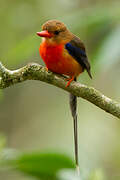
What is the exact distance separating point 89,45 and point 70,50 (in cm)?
302

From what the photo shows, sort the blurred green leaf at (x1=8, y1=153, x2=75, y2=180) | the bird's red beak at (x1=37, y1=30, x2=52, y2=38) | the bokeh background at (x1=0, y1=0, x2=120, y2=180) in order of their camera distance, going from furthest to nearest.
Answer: the bokeh background at (x1=0, y1=0, x2=120, y2=180) → the bird's red beak at (x1=37, y1=30, x2=52, y2=38) → the blurred green leaf at (x1=8, y1=153, x2=75, y2=180)

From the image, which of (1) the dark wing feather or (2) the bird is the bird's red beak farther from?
(1) the dark wing feather

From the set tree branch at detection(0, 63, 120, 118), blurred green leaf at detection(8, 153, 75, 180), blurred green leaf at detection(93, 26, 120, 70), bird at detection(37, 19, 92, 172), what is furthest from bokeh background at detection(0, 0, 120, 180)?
blurred green leaf at detection(8, 153, 75, 180)

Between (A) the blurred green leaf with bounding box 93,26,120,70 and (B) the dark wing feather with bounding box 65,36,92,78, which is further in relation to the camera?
(A) the blurred green leaf with bounding box 93,26,120,70

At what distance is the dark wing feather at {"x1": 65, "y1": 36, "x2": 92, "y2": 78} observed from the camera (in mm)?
3730

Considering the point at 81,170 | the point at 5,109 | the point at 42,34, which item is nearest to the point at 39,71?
the point at 42,34

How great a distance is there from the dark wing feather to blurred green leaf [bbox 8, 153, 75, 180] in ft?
3.66

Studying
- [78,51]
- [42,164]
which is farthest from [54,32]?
[42,164]

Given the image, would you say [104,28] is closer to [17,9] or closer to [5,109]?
[17,9]

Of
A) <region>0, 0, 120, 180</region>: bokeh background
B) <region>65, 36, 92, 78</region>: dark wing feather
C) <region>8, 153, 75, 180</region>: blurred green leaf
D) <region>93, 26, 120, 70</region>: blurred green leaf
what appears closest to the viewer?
<region>8, 153, 75, 180</region>: blurred green leaf

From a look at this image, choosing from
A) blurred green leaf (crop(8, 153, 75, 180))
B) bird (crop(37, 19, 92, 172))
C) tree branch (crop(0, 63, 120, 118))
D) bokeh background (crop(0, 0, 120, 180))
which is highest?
bokeh background (crop(0, 0, 120, 180))

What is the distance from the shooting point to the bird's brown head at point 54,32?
3.59m

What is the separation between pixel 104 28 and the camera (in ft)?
14.4


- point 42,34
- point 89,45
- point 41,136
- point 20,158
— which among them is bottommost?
point 20,158
